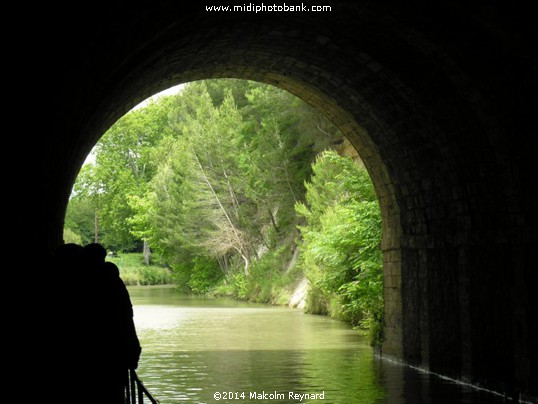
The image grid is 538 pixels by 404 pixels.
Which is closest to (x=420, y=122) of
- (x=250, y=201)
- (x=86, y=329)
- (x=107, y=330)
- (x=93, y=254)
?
(x=93, y=254)

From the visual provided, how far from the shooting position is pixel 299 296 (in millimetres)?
41594

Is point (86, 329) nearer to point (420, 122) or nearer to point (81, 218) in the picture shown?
point (420, 122)

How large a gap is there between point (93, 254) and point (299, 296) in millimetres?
35477

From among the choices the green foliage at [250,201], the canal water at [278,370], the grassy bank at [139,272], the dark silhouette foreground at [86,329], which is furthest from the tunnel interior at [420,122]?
the grassy bank at [139,272]

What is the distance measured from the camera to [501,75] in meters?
12.4

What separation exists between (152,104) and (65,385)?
84013mm

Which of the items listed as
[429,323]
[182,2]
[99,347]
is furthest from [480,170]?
[99,347]

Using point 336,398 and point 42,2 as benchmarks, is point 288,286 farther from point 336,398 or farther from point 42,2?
point 42,2

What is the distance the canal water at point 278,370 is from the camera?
13297mm

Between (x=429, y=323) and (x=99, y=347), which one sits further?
(x=429, y=323)

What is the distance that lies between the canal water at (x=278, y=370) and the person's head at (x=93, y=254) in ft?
21.6

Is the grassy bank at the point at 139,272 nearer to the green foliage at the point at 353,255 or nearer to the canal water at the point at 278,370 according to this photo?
the green foliage at the point at 353,255

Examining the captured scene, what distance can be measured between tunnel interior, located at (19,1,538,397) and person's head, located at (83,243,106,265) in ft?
6.07

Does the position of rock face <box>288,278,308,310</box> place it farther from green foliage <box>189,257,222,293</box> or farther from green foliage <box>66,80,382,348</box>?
green foliage <box>189,257,222,293</box>
